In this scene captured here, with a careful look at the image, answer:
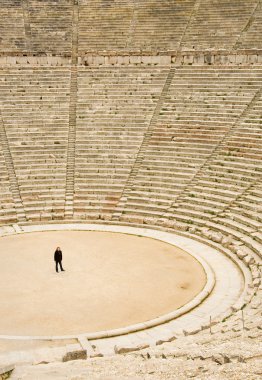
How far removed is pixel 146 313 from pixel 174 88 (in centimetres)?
1761

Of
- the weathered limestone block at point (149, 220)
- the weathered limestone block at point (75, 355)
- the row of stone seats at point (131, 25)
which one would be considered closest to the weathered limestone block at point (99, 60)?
the row of stone seats at point (131, 25)

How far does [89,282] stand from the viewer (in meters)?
15.6

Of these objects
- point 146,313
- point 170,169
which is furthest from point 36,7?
point 146,313

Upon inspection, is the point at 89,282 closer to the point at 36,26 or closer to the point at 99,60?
the point at 99,60

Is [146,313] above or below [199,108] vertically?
below

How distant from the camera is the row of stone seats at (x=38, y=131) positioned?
23.3m

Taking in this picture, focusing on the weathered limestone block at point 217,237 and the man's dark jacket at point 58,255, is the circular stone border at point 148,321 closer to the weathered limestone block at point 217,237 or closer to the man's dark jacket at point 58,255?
the weathered limestone block at point 217,237

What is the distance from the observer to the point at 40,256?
17.9 m

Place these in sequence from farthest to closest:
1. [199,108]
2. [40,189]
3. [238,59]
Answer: [238,59] < [199,108] < [40,189]

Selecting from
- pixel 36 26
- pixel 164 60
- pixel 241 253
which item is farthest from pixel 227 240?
pixel 36 26

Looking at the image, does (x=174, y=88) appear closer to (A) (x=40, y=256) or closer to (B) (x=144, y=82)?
(B) (x=144, y=82)

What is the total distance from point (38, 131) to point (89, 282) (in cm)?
1304

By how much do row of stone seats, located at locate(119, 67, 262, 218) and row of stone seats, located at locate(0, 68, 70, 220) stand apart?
158 inches

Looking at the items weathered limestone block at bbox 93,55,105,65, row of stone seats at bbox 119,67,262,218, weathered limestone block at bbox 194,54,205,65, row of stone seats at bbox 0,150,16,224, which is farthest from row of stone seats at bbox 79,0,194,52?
row of stone seats at bbox 0,150,16,224
